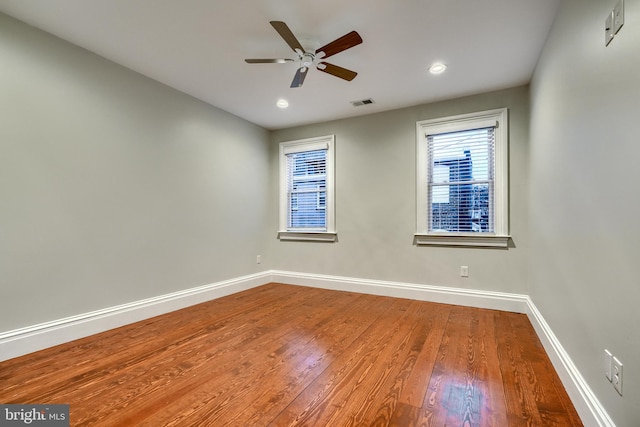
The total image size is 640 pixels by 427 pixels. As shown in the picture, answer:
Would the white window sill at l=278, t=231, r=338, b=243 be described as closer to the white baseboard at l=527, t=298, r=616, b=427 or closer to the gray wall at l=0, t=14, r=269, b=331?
Answer: the gray wall at l=0, t=14, r=269, b=331

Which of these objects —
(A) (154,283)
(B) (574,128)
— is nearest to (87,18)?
(A) (154,283)

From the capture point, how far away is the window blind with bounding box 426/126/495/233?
3.43m

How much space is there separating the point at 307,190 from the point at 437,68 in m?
2.46

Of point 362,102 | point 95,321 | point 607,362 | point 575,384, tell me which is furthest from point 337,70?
point 95,321

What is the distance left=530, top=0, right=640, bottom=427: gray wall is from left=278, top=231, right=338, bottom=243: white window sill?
263 cm

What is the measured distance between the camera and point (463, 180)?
354cm

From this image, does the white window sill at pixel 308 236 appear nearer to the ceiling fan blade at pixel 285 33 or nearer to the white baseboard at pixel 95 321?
the white baseboard at pixel 95 321

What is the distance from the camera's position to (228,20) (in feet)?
7.24

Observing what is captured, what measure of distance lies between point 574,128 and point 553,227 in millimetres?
791

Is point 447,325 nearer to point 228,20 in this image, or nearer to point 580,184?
point 580,184

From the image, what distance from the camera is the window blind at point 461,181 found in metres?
3.43

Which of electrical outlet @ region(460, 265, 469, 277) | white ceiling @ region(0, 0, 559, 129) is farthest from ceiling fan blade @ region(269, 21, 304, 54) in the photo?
electrical outlet @ region(460, 265, 469, 277)

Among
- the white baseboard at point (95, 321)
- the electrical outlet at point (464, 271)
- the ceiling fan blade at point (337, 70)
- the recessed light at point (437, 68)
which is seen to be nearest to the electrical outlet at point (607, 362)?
the electrical outlet at point (464, 271)

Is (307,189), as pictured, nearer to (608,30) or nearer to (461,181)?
(461,181)
